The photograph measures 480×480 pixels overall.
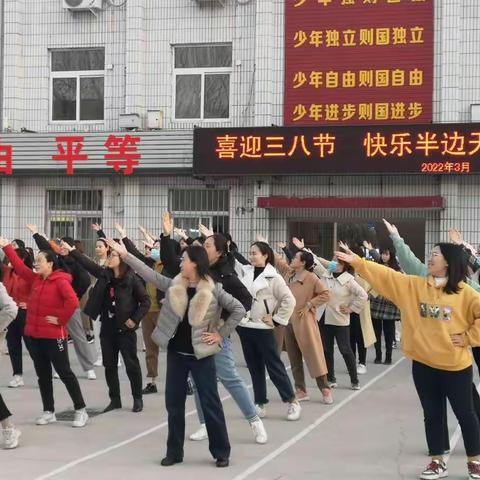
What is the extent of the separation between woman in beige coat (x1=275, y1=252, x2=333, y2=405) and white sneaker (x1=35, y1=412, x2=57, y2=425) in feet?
9.29

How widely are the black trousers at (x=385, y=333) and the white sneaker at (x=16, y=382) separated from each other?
5.50m

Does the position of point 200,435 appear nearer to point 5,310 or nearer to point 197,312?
point 197,312

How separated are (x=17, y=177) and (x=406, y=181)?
8570 millimetres

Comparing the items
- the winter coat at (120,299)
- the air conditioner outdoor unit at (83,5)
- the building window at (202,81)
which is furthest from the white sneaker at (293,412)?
the air conditioner outdoor unit at (83,5)

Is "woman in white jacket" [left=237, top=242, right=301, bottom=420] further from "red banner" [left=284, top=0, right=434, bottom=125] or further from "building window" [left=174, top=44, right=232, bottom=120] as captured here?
Answer: "building window" [left=174, top=44, right=232, bottom=120]

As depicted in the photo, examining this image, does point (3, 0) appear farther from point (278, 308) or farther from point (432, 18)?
point (278, 308)

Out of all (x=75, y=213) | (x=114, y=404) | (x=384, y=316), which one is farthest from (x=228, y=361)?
(x=75, y=213)

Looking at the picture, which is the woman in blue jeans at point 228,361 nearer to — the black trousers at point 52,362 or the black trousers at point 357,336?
the black trousers at point 52,362

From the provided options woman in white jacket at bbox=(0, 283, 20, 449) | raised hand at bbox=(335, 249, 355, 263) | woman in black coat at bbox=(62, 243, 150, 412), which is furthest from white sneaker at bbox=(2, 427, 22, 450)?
raised hand at bbox=(335, 249, 355, 263)

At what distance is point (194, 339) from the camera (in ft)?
22.8

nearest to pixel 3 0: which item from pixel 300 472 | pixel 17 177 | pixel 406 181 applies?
pixel 17 177

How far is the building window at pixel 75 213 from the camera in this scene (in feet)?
63.6

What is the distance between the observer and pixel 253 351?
912 centimetres

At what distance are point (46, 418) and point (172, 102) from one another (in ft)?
37.7
